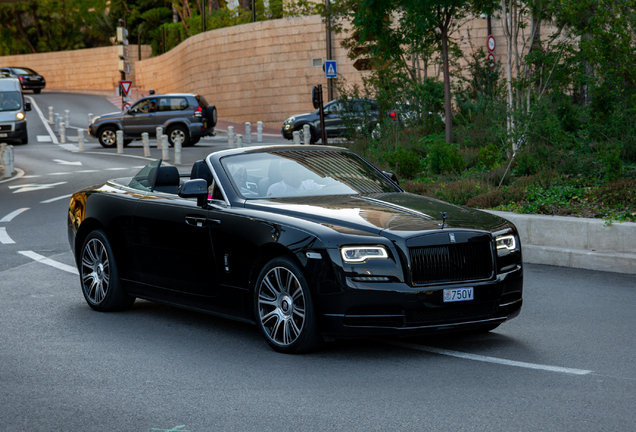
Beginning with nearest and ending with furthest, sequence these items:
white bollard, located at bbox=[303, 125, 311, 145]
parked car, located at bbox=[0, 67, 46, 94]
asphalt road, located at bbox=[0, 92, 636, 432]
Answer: asphalt road, located at bbox=[0, 92, 636, 432] → white bollard, located at bbox=[303, 125, 311, 145] → parked car, located at bbox=[0, 67, 46, 94]

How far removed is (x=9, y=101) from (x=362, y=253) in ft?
111

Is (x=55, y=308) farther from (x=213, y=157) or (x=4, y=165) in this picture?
(x=4, y=165)

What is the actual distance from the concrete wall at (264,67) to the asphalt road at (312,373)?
38.4m

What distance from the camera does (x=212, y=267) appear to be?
6887 mm

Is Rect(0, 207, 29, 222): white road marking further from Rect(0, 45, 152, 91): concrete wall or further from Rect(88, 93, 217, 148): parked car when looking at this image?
Rect(0, 45, 152, 91): concrete wall

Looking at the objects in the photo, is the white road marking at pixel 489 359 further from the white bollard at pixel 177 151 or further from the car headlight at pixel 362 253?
the white bollard at pixel 177 151

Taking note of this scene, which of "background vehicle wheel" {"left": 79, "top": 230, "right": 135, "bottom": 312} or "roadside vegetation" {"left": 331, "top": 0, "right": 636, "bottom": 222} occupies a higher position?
"roadside vegetation" {"left": 331, "top": 0, "right": 636, "bottom": 222}

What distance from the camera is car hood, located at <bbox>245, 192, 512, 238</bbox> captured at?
613 centimetres

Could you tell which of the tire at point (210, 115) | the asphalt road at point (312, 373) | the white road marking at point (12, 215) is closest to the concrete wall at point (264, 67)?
the tire at point (210, 115)

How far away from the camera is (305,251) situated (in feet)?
19.9

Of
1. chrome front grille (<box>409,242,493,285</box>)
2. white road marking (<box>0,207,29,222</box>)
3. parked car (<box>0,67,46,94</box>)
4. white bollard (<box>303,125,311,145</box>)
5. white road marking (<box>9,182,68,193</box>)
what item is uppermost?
parked car (<box>0,67,46,94</box>)

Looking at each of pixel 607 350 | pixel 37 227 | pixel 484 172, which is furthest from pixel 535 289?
pixel 37 227

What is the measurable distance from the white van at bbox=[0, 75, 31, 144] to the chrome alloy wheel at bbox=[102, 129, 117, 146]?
4068 mm

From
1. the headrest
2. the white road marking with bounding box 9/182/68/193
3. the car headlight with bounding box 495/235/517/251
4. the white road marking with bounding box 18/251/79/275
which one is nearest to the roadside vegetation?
the car headlight with bounding box 495/235/517/251
